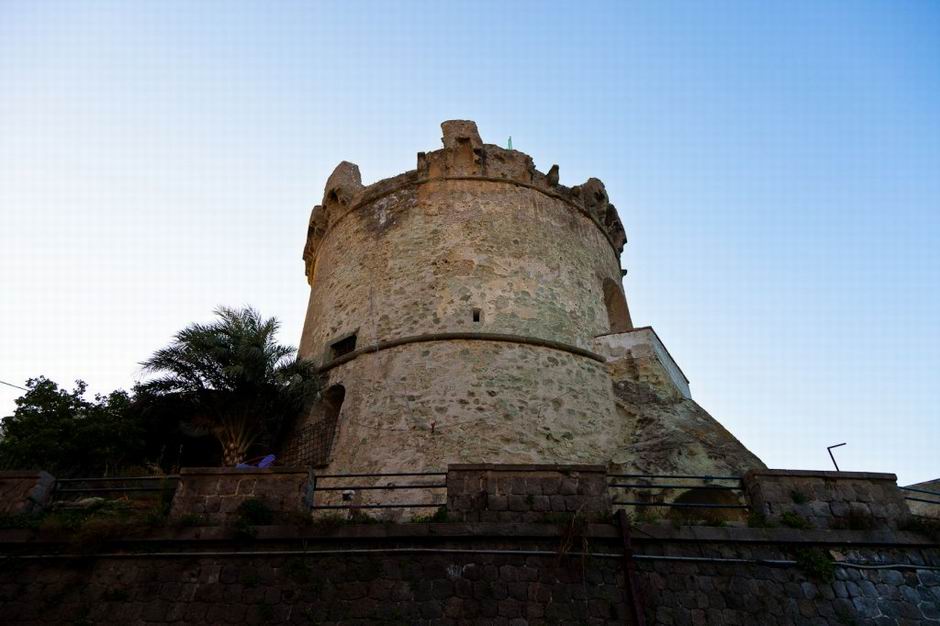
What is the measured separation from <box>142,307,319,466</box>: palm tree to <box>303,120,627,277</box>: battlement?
4.73m

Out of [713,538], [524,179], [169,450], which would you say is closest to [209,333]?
[169,450]

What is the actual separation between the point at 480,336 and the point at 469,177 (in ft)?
14.6

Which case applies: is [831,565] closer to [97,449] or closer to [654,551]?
[654,551]

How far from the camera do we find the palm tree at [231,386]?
11961 millimetres

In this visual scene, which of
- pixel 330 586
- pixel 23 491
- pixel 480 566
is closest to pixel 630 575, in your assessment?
pixel 480 566

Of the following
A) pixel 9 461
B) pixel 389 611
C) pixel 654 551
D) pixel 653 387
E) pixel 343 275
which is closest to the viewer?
pixel 389 611

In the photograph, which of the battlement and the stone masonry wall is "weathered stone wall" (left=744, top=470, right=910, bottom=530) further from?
the battlement

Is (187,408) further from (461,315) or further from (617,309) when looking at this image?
(617,309)

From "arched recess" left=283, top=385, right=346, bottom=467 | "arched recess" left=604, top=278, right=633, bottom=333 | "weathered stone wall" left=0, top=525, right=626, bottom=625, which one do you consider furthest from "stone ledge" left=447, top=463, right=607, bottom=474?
"arched recess" left=604, top=278, right=633, bottom=333

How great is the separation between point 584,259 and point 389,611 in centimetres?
941

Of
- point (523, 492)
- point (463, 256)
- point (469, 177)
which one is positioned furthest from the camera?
point (469, 177)

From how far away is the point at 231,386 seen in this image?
1209 centimetres

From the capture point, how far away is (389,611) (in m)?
6.80

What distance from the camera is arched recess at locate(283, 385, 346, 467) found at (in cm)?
1135
